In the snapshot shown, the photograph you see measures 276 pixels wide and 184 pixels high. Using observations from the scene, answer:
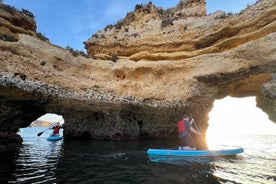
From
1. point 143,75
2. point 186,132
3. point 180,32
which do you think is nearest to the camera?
point 186,132

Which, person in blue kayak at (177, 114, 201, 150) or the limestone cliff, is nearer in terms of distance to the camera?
person in blue kayak at (177, 114, 201, 150)

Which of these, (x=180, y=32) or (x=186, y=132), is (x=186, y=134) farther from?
(x=180, y=32)

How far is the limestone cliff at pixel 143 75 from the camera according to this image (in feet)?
61.0

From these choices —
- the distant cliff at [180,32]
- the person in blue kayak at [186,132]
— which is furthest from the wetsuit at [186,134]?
the distant cliff at [180,32]

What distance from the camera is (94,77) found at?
24.1 metres

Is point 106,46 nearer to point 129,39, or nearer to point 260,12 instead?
point 129,39

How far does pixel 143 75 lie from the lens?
25.2 metres

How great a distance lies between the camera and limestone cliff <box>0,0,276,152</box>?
18594mm

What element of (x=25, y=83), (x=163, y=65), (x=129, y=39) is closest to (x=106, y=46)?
(x=129, y=39)

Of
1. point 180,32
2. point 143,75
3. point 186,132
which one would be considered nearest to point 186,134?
point 186,132

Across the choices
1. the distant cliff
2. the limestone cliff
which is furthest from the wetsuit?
the distant cliff

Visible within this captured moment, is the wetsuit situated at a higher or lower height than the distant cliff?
lower

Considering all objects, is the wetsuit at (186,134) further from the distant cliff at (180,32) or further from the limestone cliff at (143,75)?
the distant cliff at (180,32)

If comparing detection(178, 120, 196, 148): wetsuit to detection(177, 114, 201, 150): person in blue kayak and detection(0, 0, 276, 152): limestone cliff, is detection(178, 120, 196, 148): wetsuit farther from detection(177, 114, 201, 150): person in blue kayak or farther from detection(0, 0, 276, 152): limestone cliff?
detection(0, 0, 276, 152): limestone cliff
